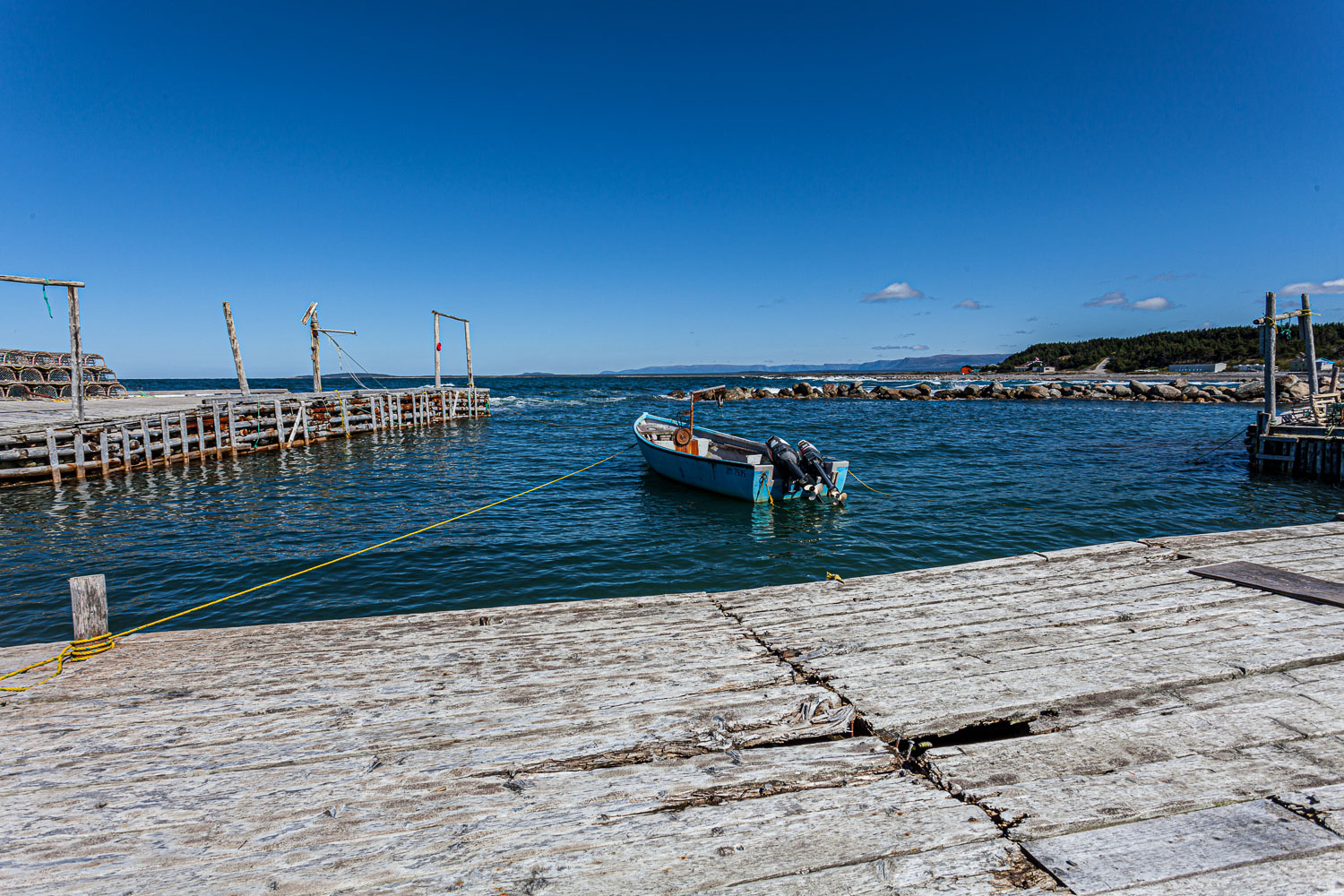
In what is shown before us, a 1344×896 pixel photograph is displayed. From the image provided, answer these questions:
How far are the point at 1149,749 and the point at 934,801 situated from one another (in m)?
1.32

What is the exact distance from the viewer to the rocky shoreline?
44.6 m

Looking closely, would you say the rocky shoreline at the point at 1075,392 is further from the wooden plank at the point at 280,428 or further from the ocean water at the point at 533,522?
the wooden plank at the point at 280,428

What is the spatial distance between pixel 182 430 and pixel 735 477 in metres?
19.4

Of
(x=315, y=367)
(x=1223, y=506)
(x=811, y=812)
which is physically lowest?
(x=1223, y=506)

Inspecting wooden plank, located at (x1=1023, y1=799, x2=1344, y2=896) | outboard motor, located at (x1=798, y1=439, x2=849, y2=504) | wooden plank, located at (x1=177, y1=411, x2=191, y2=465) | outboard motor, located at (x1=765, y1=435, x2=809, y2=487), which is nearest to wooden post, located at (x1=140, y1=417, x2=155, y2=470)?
wooden plank, located at (x1=177, y1=411, x2=191, y2=465)

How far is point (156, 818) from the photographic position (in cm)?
295

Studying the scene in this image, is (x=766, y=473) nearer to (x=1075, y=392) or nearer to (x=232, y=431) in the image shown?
(x=232, y=431)

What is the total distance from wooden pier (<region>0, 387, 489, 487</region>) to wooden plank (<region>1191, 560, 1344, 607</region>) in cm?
2541

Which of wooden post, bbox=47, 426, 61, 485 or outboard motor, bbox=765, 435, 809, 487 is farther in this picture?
wooden post, bbox=47, 426, 61, 485

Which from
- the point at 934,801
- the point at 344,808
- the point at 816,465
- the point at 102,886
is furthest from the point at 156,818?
the point at 816,465

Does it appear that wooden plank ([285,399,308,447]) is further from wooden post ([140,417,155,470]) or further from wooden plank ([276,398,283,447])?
wooden post ([140,417,155,470])

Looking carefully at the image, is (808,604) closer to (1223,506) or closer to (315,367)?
(1223,506)

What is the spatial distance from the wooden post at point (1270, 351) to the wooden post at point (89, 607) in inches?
989

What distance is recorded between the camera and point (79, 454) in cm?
1791
